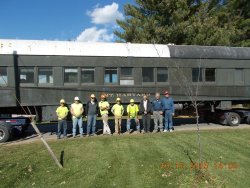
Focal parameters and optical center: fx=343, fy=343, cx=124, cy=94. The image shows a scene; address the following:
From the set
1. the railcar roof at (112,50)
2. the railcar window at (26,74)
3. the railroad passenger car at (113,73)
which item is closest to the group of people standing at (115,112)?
the railroad passenger car at (113,73)

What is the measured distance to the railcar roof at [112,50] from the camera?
14562mm

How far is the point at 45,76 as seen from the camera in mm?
14641

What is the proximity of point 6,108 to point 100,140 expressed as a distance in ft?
14.9

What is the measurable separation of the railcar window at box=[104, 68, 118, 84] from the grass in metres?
2.84

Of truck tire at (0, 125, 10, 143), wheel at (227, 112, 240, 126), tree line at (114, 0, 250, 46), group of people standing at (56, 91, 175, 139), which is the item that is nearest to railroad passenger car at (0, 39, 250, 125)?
wheel at (227, 112, 240, 126)

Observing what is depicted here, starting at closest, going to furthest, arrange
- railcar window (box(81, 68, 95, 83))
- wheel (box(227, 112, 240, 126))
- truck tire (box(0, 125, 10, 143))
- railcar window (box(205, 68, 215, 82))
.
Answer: truck tire (box(0, 125, 10, 143)), railcar window (box(81, 68, 95, 83)), railcar window (box(205, 68, 215, 82)), wheel (box(227, 112, 240, 126))

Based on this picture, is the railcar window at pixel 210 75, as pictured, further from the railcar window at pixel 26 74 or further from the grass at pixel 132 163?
the railcar window at pixel 26 74

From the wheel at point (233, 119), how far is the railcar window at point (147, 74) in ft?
15.6

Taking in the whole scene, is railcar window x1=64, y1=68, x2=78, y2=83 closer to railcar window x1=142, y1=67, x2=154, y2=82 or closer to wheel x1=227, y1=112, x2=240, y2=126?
railcar window x1=142, y1=67, x2=154, y2=82

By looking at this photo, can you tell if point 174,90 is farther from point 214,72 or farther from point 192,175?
point 192,175

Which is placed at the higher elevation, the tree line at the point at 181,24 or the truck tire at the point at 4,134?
the tree line at the point at 181,24

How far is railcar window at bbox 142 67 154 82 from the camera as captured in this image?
1582 cm

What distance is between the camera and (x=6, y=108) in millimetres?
14812

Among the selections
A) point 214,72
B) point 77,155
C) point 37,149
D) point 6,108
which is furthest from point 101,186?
point 214,72
